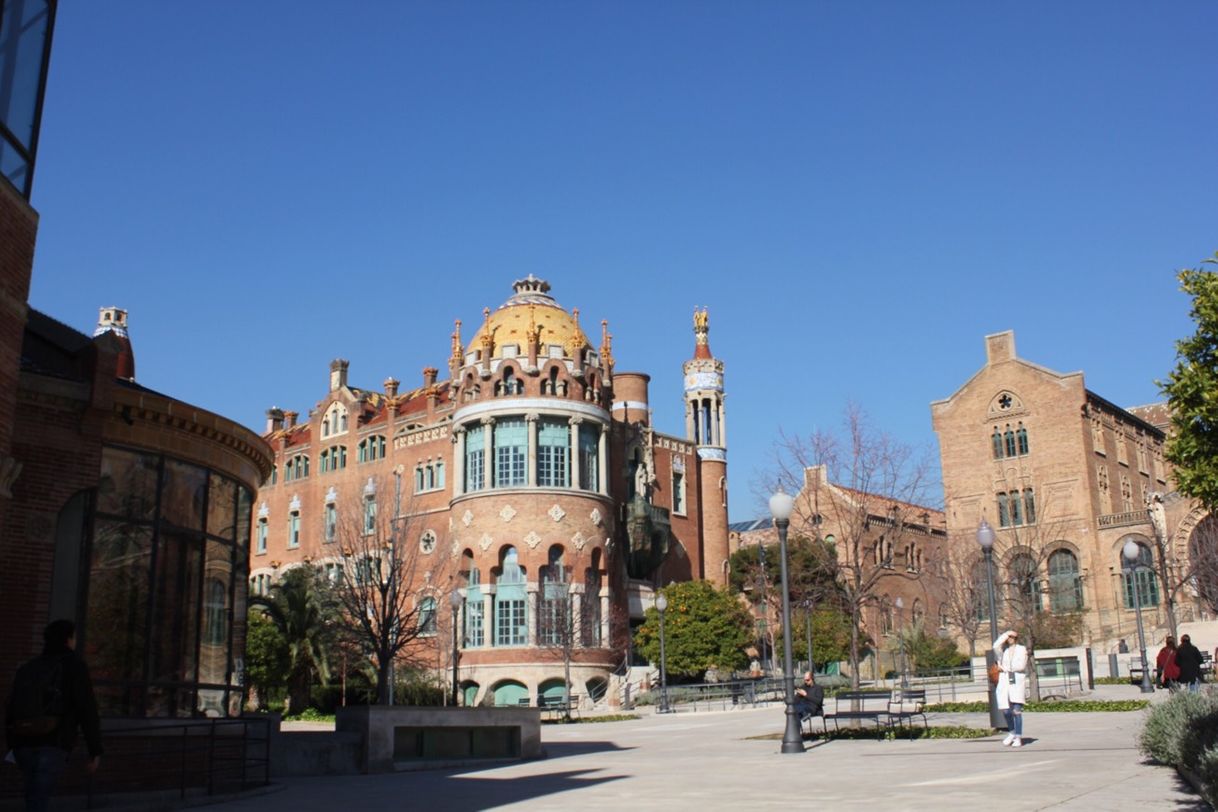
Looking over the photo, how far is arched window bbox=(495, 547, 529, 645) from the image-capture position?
158 ft

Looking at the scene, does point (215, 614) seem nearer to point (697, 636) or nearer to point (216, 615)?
point (216, 615)

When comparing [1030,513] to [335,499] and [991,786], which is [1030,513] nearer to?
[335,499]

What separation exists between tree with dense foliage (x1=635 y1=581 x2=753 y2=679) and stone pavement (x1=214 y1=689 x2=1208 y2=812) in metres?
30.0

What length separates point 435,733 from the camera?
18.1 m

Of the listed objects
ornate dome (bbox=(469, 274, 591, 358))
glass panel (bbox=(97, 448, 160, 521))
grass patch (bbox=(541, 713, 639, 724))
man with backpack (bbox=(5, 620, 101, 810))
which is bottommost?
grass patch (bbox=(541, 713, 639, 724))

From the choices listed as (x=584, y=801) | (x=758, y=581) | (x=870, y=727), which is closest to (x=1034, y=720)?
(x=870, y=727)

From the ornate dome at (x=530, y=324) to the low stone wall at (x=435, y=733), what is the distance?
33784mm

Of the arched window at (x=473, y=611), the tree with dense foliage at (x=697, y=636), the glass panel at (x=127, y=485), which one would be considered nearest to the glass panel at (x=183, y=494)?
the glass panel at (x=127, y=485)

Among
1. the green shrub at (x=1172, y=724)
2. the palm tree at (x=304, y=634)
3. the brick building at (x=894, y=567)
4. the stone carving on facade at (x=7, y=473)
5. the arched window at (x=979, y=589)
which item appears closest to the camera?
the green shrub at (x=1172, y=724)

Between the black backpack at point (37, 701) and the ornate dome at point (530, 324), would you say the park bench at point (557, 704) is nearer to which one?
the ornate dome at point (530, 324)

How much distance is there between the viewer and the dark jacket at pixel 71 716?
27.1 ft

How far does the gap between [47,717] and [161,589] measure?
6.42 meters

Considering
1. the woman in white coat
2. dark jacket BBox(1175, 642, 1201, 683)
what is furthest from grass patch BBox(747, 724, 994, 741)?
dark jacket BBox(1175, 642, 1201, 683)

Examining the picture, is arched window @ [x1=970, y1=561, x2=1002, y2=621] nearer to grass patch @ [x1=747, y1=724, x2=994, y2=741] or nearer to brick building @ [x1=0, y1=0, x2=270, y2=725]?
grass patch @ [x1=747, y1=724, x2=994, y2=741]
